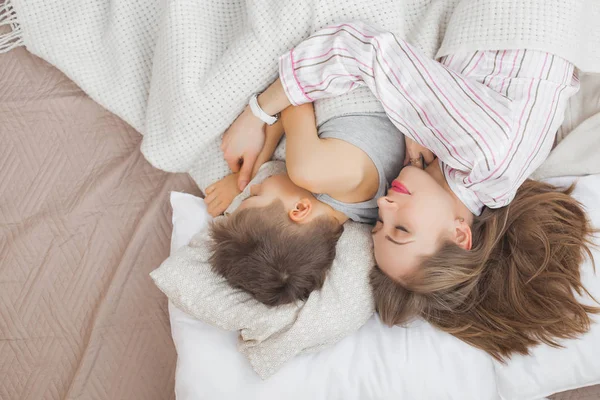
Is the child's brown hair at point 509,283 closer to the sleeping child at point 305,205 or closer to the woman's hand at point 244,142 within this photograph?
the sleeping child at point 305,205

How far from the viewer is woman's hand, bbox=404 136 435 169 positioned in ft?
3.58

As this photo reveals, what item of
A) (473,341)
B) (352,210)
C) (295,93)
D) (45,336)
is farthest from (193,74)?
(473,341)

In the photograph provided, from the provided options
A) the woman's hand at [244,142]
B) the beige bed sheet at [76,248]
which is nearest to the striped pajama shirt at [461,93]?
the woman's hand at [244,142]

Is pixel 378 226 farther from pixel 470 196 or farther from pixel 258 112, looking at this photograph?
pixel 258 112

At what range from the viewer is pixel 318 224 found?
3.26ft

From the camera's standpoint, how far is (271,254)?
91cm

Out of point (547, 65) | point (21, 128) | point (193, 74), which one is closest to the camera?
point (547, 65)

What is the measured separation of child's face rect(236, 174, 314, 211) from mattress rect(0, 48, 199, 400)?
290mm

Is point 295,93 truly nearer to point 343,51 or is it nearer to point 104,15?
point 343,51

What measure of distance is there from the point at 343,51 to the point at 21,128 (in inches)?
30.7

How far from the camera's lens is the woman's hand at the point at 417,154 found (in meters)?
1.09

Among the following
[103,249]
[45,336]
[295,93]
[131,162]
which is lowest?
[45,336]

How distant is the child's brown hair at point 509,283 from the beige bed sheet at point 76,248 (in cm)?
21

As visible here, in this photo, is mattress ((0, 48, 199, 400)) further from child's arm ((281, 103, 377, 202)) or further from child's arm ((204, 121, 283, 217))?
child's arm ((281, 103, 377, 202))
